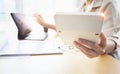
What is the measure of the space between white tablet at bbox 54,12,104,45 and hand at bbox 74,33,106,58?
0.08 ft

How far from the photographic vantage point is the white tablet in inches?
25.1

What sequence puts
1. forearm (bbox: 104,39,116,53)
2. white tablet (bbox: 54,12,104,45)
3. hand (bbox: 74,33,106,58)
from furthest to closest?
1. forearm (bbox: 104,39,116,53)
2. hand (bbox: 74,33,106,58)
3. white tablet (bbox: 54,12,104,45)

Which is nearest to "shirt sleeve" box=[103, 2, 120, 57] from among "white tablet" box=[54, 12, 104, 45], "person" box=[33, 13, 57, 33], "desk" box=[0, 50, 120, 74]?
"desk" box=[0, 50, 120, 74]

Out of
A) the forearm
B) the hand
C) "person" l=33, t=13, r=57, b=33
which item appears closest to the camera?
the hand

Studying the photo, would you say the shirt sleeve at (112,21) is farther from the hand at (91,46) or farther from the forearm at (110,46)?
the hand at (91,46)

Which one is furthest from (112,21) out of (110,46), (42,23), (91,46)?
(42,23)

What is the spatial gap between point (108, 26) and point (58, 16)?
45 centimetres

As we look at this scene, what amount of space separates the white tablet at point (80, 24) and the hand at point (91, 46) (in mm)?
24

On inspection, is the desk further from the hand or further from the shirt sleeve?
the shirt sleeve

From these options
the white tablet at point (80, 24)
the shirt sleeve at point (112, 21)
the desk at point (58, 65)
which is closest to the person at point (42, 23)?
the shirt sleeve at point (112, 21)

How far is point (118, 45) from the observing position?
1024 mm

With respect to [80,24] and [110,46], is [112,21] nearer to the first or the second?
[110,46]

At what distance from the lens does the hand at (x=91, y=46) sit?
0.74 m

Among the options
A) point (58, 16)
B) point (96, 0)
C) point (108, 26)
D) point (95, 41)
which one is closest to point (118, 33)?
point (108, 26)
